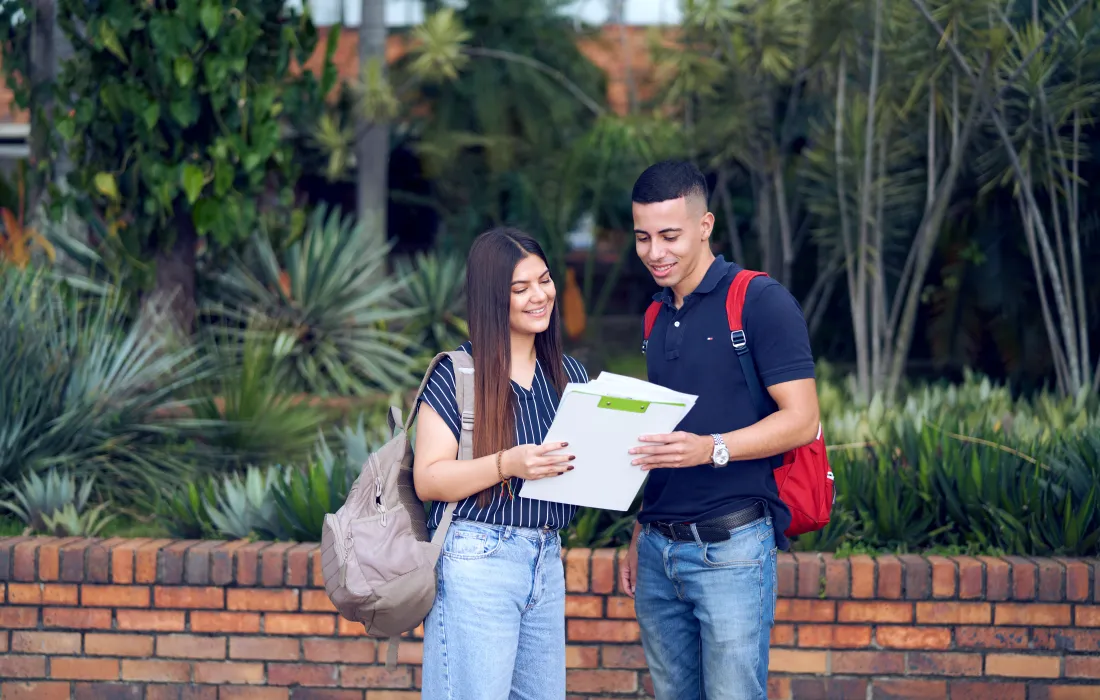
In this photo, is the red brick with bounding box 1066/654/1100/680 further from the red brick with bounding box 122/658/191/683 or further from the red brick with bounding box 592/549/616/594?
the red brick with bounding box 122/658/191/683

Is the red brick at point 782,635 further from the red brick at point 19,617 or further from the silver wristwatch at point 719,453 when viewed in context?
the red brick at point 19,617

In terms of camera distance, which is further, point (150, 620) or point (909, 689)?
point (150, 620)

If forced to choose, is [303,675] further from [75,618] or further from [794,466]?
[794,466]

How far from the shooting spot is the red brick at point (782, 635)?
4.21m

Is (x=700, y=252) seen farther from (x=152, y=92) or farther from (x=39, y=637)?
(x=152, y=92)

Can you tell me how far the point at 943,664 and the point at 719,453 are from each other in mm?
2010

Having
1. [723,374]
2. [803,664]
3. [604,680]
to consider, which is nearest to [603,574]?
[604,680]

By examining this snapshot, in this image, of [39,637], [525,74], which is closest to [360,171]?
[525,74]

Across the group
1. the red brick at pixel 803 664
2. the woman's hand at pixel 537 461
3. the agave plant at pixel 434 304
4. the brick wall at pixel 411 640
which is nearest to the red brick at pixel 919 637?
the brick wall at pixel 411 640

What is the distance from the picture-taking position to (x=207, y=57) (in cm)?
645

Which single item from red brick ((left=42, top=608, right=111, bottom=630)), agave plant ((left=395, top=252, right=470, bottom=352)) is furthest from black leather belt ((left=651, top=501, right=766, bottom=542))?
agave plant ((left=395, top=252, right=470, bottom=352))

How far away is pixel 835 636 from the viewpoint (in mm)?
4207

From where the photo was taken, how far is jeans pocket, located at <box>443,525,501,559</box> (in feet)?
8.84

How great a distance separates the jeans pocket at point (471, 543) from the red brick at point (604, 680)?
1.71 m
